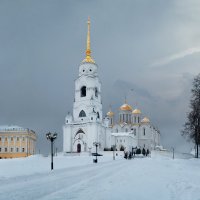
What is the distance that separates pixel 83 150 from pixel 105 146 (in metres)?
8.13

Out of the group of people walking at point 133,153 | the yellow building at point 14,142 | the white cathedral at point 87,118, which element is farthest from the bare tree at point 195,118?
the yellow building at point 14,142

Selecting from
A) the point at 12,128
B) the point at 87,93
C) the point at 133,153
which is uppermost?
the point at 87,93

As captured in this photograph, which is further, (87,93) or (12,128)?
(12,128)

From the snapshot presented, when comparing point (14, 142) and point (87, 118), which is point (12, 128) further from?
point (87, 118)

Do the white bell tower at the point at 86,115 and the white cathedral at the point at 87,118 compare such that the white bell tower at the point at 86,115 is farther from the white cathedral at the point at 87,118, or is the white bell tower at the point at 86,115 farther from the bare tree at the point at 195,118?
the bare tree at the point at 195,118

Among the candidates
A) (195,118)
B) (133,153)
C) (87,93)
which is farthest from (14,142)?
(195,118)

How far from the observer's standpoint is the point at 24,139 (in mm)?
103875

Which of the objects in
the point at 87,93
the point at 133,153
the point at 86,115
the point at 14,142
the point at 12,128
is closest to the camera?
the point at 133,153

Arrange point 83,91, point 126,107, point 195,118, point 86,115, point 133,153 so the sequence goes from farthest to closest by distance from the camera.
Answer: point 126,107, point 83,91, point 86,115, point 133,153, point 195,118

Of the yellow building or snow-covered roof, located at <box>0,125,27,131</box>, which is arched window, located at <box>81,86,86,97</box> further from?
snow-covered roof, located at <box>0,125,27,131</box>

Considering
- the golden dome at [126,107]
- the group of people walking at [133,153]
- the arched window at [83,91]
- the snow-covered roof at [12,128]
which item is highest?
the arched window at [83,91]

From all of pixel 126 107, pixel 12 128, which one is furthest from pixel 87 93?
pixel 126 107

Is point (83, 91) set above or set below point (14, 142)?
above

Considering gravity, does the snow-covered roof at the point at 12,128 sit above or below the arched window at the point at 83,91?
below
